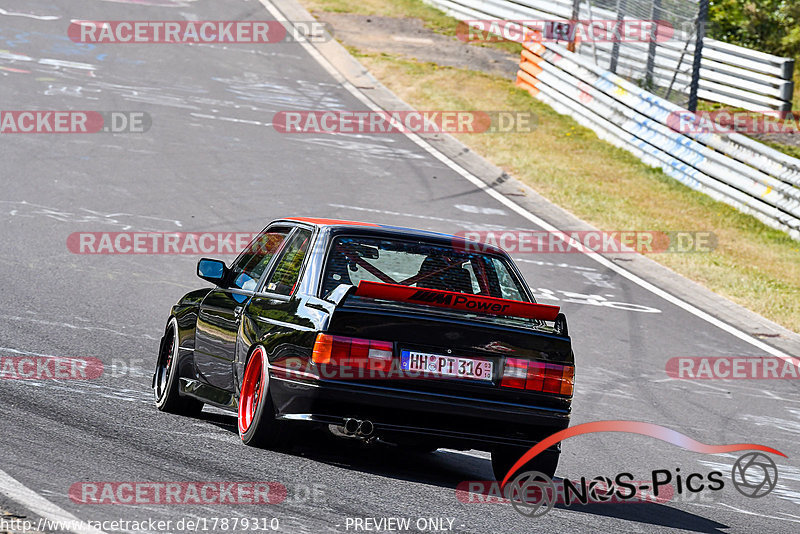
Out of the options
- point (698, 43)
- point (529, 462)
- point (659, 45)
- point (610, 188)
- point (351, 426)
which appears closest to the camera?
point (351, 426)

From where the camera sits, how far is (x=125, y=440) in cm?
664

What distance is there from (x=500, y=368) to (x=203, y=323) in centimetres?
234

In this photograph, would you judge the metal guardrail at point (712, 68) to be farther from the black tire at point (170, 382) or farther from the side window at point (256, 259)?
the black tire at point (170, 382)

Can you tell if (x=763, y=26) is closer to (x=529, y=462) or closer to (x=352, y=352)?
(x=529, y=462)

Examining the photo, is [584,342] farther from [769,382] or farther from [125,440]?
[125,440]

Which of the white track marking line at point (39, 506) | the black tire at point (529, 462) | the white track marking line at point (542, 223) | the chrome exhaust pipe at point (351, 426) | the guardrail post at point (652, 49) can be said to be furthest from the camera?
the guardrail post at point (652, 49)

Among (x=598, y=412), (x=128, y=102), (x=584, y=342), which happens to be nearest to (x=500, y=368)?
(x=598, y=412)

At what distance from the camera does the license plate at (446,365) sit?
6.35 metres

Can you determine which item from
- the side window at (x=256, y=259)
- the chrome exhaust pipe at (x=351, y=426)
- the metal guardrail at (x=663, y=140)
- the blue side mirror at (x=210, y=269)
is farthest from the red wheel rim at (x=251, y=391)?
the metal guardrail at (x=663, y=140)

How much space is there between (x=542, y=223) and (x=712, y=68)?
33.2 feet

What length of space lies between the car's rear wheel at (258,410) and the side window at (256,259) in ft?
2.63

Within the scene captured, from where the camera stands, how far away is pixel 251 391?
6832 millimetres

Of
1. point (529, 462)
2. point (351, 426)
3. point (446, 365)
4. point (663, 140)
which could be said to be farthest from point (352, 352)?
point (663, 140)

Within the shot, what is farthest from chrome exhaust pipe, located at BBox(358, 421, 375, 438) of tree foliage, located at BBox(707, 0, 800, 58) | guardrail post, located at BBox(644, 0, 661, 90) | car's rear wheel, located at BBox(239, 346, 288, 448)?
tree foliage, located at BBox(707, 0, 800, 58)
